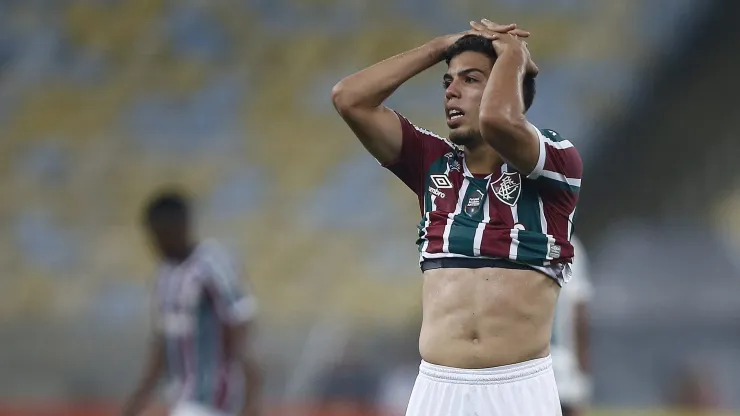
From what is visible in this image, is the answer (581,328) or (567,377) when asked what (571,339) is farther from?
(567,377)

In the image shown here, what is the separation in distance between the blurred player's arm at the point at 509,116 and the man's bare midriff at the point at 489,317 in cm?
36

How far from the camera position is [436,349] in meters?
3.91

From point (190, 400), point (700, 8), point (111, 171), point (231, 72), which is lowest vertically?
point (190, 400)

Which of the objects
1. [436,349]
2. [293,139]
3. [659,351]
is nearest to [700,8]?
[659,351]

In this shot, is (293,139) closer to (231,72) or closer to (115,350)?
(231,72)

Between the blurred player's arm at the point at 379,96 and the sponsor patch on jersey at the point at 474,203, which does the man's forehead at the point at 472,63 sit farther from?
the sponsor patch on jersey at the point at 474,203

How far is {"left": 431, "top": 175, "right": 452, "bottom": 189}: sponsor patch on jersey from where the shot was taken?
3996 mm

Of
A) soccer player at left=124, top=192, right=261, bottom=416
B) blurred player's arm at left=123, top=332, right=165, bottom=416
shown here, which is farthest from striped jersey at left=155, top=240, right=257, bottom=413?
blurred player's arm at left=123, top=332, right=165, bottom=416

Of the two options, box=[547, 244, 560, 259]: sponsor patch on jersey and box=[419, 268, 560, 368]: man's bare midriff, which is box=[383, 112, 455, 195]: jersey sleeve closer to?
box=[419, 268, 560, 368]: man's bare midriff

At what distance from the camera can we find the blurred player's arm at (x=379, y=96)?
4.09m

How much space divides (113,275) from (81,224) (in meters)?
0.75

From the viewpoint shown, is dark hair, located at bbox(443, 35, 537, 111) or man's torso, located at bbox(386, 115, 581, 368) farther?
dark hair, located at bbox(443, 35, 537, 111)

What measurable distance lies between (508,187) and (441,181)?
229 mm

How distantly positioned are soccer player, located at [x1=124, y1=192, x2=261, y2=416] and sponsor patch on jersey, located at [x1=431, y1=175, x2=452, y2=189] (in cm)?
272
